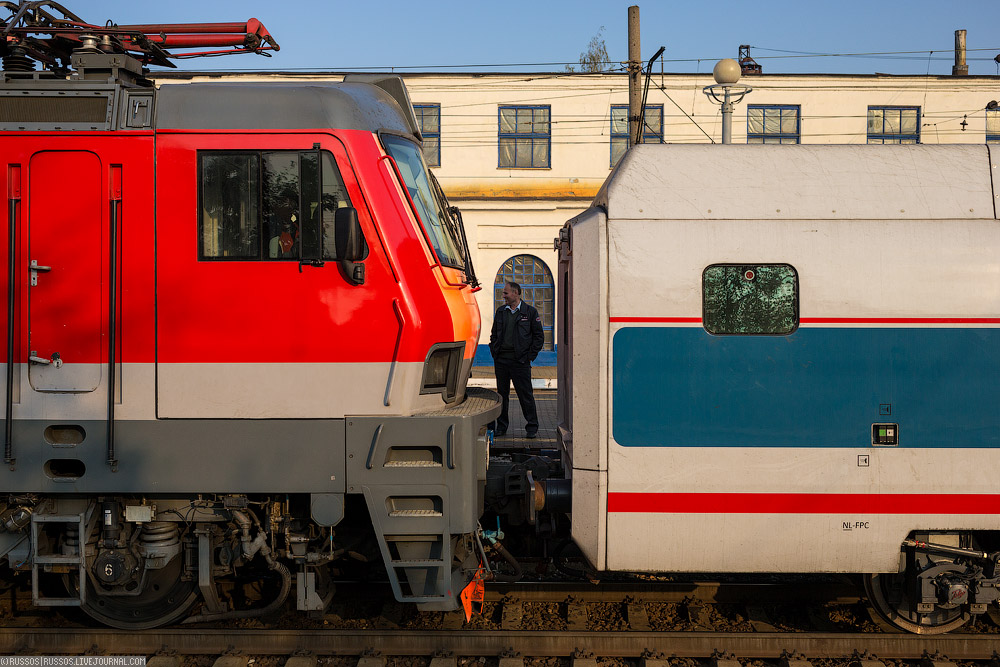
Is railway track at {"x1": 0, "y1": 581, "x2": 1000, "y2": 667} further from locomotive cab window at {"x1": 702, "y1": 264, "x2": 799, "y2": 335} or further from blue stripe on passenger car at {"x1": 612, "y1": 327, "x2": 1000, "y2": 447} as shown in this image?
locomotive cab window at {"x1": 702, "y1": 264, "x2": 799, "y2": 335}

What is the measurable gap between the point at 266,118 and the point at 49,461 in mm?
2519

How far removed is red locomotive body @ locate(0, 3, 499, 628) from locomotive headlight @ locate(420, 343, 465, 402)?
4.0 inches

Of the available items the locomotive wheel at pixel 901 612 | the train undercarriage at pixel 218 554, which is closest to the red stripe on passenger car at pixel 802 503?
the train undercarriage at pixel 218 554

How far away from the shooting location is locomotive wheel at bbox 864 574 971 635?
5223 millimetres

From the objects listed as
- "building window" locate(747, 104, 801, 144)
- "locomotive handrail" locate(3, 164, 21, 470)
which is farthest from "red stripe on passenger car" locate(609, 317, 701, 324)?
Result: "building window" locate(747, 104, 801, 144)

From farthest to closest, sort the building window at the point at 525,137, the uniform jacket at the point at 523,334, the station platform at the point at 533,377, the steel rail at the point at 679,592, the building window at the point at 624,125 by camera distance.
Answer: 1. the building window at the point at 525,137
2. the building window at the point at 624,125
3. the station platform at the point at 533,377
4. the uniform jacket at the point at 523,334
5. the steel rail at the point at 679,592

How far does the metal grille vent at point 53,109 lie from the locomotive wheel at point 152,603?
2946mm

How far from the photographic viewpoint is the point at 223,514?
16.3 feet

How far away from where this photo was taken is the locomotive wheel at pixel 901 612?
17.1ft

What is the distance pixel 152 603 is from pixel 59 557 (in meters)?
0.77

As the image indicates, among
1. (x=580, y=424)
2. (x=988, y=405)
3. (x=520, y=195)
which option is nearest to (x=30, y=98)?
(x=580, y=424)

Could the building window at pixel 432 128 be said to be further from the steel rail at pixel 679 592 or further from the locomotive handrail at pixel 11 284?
the locomotive handrail at pixel 11 284

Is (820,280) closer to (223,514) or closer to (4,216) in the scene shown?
(223,514)

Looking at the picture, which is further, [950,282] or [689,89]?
[689,89]
